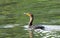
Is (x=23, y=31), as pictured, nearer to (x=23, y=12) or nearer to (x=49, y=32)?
(x=49, y=32)

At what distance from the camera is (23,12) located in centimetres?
2717

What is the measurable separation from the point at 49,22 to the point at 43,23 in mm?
363

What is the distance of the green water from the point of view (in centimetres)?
2043

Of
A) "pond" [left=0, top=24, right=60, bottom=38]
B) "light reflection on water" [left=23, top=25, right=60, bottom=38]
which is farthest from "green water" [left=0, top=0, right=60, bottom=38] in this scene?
"light reflection on water" [left=23, top=25, right=60, bottom=38]

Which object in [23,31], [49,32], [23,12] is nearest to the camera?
[49,32]

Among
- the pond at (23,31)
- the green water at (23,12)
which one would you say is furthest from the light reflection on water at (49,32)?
the green water at (23,12)

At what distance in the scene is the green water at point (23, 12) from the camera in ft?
67.0

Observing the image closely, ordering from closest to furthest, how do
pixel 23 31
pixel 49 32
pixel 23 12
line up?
pixel 49 32
pixel 23 31
pixel 23 12

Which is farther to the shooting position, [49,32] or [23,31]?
[23,31]

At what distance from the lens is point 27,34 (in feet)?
64.5

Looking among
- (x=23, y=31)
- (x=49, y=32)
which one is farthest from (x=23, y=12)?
(x=49, y=32)

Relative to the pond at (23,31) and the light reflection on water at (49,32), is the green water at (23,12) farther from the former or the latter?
the light reflection on water at (49,32)

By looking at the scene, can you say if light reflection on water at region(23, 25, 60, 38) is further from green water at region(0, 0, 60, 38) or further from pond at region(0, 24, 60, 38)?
green water at region(0, 0, 60, 38)

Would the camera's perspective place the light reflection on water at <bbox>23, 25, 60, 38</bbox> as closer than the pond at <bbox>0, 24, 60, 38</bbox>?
Yes
